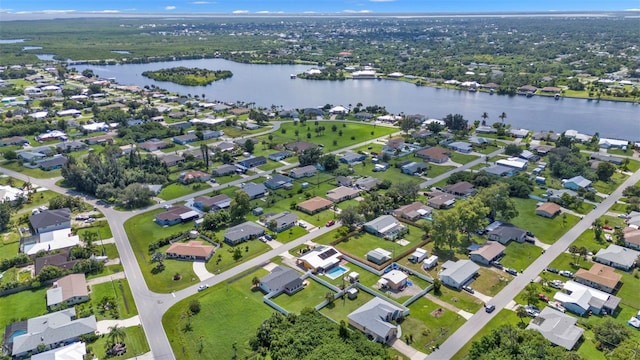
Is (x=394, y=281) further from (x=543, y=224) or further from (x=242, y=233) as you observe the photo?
(x=543, y=224)

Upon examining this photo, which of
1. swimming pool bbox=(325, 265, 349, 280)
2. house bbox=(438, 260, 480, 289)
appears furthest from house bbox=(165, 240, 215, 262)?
house bbox=(438, 260, 480, 289)

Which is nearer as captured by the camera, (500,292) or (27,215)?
(500,292)

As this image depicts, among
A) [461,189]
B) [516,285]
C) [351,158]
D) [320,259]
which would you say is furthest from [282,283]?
[351,158]

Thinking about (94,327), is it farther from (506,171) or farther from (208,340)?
(506,171)

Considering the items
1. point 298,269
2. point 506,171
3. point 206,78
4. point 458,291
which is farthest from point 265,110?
point 458,291

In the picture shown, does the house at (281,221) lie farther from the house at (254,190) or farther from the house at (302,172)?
the house at (302,172)

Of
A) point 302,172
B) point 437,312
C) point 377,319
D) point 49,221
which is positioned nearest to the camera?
point 377,319

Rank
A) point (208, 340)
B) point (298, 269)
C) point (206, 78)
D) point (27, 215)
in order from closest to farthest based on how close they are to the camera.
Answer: point (208, 340)
point (298, 269)
point (27, 215)
point (206, 78)
